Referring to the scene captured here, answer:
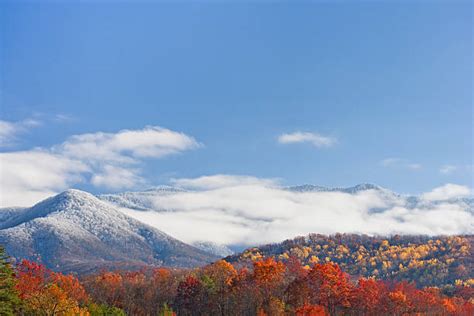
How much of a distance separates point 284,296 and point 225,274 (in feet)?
74.3

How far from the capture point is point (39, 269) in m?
159

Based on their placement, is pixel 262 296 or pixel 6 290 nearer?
pixel 6 290

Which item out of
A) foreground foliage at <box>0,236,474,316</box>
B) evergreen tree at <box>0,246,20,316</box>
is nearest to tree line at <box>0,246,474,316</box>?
foreground foliage at <box>0,236,474,316</box>

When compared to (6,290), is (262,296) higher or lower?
lower

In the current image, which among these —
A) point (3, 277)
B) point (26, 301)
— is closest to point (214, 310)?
point (26, 301)

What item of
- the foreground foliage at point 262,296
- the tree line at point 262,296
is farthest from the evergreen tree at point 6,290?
the tree line at point 262,296

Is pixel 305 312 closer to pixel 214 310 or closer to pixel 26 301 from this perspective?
pixel 214 310

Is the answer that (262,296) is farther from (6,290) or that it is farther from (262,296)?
(6,290)

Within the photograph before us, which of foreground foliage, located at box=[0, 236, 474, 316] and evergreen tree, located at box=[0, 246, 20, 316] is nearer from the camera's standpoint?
evergreen tree, located at box=[0, 246, 20, 316]

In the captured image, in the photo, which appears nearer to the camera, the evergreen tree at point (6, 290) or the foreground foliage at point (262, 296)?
the evergreen tree at point (6, 290)

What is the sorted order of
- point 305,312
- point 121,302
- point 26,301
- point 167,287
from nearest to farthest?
point 26,301, point 305,312, point 121,302, point 167,287

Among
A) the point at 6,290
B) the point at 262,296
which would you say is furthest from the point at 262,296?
the point at 6,290

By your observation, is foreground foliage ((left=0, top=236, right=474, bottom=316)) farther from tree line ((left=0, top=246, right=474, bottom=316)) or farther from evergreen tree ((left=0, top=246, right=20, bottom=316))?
evergreen tree ((left=0, top=246, right=20, bottom=316))

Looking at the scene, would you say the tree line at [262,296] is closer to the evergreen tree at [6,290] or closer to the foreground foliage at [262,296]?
the foreground foliage at [262,296]
